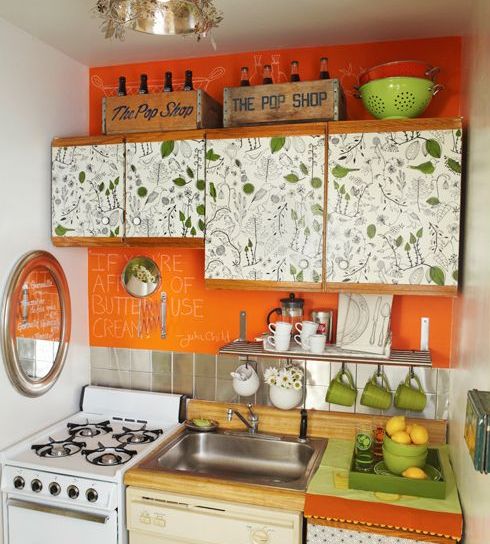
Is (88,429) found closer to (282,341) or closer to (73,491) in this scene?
(73,491)

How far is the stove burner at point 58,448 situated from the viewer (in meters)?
2.48

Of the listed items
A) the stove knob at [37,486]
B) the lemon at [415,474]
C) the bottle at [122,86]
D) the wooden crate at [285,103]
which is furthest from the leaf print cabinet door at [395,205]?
the stove knob at [37,486]

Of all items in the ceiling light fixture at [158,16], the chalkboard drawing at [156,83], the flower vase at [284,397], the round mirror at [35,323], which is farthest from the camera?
the chalkboard drawing at [156,83]

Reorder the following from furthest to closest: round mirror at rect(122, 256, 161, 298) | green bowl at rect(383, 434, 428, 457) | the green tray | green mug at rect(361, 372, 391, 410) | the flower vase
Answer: round mirror at rect(122, 256, 161, 298) < the flower vase < green mug at rect(361, 372, 391, 410) < green bowl at rect(383, 434, 428, 457) < the green tray

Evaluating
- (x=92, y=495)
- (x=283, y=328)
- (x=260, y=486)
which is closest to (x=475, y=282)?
(x=283, y=328)

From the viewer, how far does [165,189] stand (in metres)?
2.58

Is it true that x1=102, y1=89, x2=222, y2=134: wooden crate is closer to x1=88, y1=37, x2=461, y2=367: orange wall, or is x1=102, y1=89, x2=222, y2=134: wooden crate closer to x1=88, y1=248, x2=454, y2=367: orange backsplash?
x1=88, y1=37, x2=461, y2=367: orange wall

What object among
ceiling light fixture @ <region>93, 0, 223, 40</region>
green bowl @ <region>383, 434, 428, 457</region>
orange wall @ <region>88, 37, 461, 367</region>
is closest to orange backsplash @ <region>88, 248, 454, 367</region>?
orange wall @ <region>88, 37, 461, 367</region>

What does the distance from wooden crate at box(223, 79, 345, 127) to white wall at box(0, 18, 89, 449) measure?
91 cm

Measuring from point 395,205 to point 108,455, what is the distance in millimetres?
1649

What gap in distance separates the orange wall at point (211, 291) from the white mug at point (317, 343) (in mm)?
288

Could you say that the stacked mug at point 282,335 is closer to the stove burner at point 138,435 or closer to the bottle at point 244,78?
the stove burner at point 138,435

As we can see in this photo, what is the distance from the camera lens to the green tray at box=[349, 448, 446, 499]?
2.04 meters

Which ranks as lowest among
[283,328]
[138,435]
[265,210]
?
[138,435]
